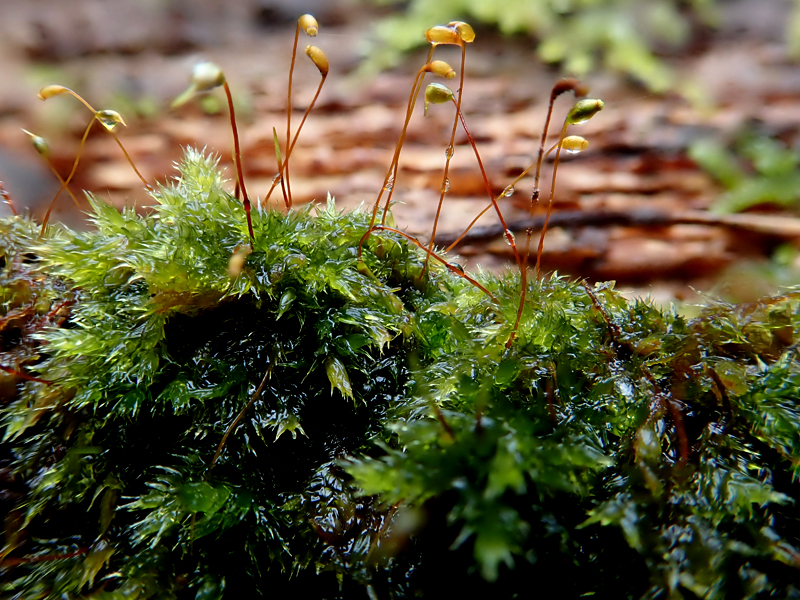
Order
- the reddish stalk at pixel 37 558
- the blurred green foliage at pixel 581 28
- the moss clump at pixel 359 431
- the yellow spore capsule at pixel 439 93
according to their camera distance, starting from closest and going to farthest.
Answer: the moss clump at pixel 359 431, the reddish stalk at pixel 37 558, the yellow spore capsule at pixel 439 93, the blurred green foliage at pixel 581 28

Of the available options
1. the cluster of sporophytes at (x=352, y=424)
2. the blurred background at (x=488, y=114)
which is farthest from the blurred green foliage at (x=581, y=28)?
the cluster of sporophytes at (x=352, y=424)

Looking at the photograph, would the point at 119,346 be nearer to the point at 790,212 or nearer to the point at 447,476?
the point at 447,476

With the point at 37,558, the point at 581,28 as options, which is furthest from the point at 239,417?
the point at 581,28

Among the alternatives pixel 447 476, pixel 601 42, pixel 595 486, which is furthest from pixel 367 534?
pixel 601 42

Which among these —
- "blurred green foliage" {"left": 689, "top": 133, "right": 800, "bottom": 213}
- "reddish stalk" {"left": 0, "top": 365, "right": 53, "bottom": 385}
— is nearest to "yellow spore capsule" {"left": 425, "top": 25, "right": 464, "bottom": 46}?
"reddish stalk" {"left": 0, "top": 365, "right": 53, "bottom": 385}

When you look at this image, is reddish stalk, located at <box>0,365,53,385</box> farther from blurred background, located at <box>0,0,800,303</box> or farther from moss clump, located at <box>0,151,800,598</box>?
blurred background, located at <box>0,0,800,303</box>

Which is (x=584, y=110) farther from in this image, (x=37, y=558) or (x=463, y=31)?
(x=37, y=558)

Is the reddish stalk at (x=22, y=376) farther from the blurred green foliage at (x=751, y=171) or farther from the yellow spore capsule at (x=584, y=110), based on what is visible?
the blurred green foliage at (x=751, y=171)
